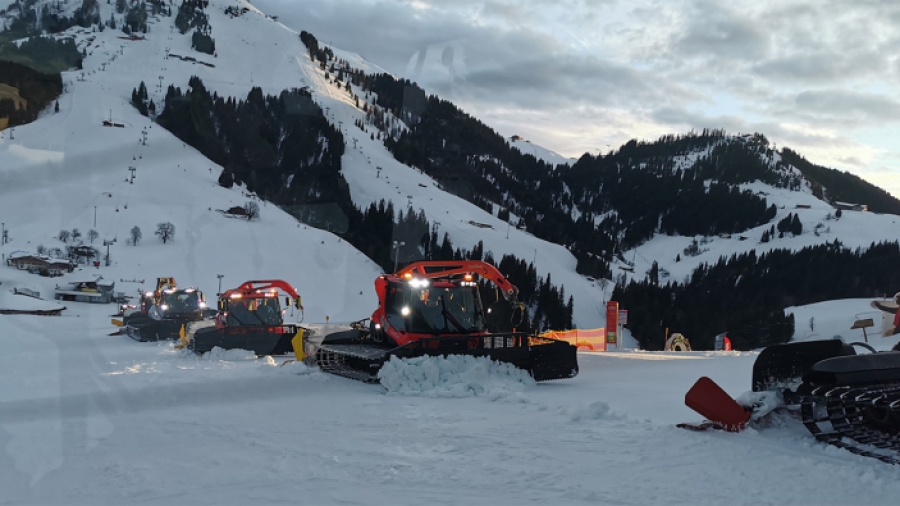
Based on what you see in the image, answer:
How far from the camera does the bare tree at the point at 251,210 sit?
71.1 metres

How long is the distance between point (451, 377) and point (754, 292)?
322 feet

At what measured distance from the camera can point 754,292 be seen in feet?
322

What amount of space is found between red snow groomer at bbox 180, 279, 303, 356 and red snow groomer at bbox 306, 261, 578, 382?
295 centimetres

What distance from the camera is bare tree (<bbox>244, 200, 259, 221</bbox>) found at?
233ft

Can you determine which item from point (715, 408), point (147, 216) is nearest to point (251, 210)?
point (147, 216)

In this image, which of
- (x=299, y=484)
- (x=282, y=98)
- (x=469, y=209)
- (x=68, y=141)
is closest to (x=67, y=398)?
(x=299, y=484)

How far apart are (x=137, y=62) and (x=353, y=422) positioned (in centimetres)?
15279

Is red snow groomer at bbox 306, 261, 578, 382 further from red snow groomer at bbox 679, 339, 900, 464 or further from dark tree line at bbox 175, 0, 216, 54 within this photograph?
dark tree line at bbox 175, 0, 216, 54

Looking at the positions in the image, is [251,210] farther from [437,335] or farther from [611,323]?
[437,335]

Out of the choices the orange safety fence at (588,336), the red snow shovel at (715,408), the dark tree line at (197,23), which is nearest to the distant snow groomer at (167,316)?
the orange safety fence at (588,336)

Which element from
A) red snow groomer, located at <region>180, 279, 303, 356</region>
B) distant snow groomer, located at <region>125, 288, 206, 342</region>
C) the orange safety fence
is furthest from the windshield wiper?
the orange safety fence

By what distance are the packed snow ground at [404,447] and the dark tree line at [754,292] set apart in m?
59.5

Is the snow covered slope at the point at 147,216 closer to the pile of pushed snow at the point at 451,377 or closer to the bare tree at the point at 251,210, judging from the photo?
the bare tree at the point at 251,210

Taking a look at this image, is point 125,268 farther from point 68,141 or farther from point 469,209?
point 469,209
